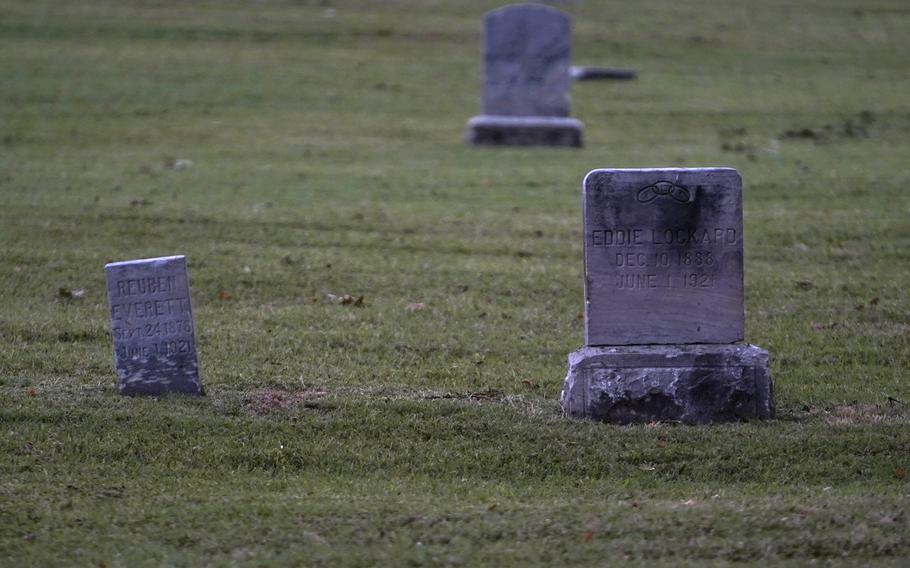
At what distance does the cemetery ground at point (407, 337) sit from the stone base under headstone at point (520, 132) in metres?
0.36

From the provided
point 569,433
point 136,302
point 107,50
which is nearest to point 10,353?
point 136,302

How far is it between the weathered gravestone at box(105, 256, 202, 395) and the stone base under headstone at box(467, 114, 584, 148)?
12029mm

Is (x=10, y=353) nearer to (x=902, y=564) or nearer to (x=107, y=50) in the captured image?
(x=902, y=564)

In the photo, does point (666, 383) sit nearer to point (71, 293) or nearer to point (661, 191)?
point (661, 191)

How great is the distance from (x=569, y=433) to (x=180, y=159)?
11673 mm

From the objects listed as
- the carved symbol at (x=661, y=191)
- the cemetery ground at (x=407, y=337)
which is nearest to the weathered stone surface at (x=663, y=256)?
the carved symbol at (x=661, y=191)

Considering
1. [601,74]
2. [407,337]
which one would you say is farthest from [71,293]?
[601,74]

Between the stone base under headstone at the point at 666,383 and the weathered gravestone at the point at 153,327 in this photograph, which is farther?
the weathered gravestone at the point at 153,327

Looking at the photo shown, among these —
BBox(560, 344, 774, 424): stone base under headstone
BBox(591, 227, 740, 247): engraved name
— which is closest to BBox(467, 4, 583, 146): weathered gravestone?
BBox(591, 227, 740, 247): engraved name

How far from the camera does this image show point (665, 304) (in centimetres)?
719

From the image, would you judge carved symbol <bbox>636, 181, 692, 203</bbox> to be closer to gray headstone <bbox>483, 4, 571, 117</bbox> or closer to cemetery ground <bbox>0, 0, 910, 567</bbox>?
cemetery ground <bbox>0, 0, 910, 567</bbox>

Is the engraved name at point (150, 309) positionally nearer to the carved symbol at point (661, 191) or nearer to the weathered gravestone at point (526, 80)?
the carved symbol at point (661, 191)

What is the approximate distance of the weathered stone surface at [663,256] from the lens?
23.2 feet

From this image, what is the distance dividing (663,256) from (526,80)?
12.6m
